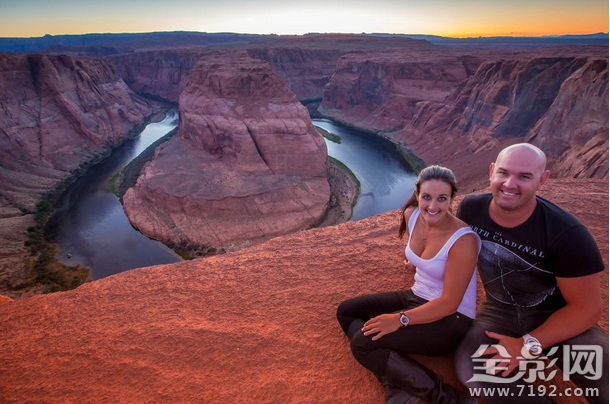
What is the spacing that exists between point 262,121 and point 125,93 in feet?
136

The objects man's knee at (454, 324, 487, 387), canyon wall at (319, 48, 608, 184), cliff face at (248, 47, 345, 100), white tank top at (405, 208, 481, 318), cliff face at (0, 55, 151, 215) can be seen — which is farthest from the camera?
cliff face at (248, 47, 345, 100)

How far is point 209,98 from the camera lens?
116 feet

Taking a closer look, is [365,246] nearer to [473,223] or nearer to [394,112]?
[473,223]

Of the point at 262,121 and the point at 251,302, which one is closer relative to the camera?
the point at 251,302

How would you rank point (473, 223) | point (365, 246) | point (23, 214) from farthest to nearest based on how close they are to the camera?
point (23, 214) → point (365, 246) → point (473, 223)

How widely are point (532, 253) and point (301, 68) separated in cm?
8939

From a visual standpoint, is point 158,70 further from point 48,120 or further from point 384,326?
point 384,326

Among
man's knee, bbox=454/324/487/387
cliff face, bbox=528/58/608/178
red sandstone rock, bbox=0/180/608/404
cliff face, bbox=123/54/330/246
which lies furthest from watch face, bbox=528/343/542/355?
cliff face, bbox=123/54/330/246

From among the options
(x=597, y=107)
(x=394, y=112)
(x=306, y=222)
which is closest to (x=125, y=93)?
(x=394, y=112)

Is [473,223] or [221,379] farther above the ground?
[473,223]

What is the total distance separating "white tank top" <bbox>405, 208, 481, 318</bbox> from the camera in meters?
2.98

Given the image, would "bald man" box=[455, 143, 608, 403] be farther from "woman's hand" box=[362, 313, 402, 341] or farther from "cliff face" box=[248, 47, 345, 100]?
"cliff face" box=[248, 47, 345, 100]

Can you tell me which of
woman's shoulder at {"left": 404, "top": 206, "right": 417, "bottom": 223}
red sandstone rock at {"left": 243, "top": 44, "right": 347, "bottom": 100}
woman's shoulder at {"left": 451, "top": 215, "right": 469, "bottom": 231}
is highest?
red sandstone rock at {"left": 243, "top": 44, "right": 347, "bottom": 100}

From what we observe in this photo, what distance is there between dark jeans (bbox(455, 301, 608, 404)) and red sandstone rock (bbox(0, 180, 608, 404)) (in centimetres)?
35
